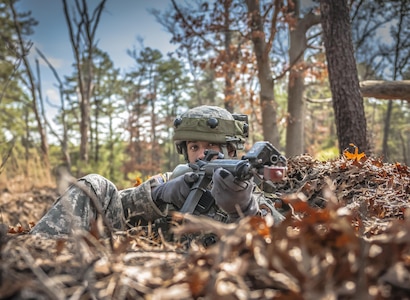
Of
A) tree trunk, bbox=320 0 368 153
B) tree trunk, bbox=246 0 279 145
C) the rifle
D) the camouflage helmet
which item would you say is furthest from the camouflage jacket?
tree trunk, bbox=246 0 279 145

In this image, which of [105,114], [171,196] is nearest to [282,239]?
[171,196]

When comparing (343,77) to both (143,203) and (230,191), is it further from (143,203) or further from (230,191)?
(230,191)

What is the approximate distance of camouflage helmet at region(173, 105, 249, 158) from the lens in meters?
3.36

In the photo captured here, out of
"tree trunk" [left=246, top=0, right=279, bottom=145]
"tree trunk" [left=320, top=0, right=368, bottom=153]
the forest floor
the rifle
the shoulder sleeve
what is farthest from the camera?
"tree trunk" [left=246, top=0, right=279, bottom=145]

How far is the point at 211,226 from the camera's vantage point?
0.93m

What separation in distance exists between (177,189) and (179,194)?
38 millimetres

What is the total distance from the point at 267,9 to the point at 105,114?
84.6 ft

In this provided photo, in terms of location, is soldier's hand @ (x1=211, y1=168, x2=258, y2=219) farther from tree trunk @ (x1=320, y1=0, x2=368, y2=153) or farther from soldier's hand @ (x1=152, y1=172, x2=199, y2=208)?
tree trunk @ (x1=320, y1=0, x2=368, y2=153)

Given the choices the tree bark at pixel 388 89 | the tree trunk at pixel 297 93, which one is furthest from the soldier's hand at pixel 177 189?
the tree trunk at pixel 297 93

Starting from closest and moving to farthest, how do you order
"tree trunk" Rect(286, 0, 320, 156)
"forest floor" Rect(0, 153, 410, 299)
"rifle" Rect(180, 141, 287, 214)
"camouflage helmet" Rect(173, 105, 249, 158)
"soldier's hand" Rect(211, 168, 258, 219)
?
1. "forest floor" Rect(0, 153, 410, 299)
2. "rifle" Rect(180, 141, 287, 214)
3. "soldier's hand" Rect(211, 168, 258, 219)
4. "camouflage helmet" Rect(173, 105, 249, 158)
5. "tree trunk" Rect(286, 0, 320, 156)

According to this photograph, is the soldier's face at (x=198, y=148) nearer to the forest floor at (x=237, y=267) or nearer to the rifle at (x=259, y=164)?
the rifle at (x=259, y=164)

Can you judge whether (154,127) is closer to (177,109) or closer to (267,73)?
(177,109)

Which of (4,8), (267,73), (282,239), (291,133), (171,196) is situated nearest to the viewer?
(282,239)

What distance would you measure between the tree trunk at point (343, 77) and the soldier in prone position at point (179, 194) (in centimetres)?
199
